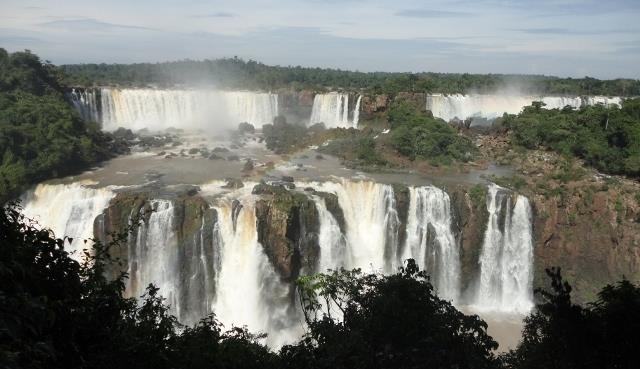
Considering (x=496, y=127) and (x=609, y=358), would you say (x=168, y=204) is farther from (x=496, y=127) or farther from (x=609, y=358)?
(x=496, y=127)

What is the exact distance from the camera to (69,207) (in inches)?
835

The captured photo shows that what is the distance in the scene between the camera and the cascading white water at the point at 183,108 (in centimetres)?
3866

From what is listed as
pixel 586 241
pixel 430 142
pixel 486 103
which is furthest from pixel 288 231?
pixel 486 103

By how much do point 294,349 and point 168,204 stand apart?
1244 centimetres

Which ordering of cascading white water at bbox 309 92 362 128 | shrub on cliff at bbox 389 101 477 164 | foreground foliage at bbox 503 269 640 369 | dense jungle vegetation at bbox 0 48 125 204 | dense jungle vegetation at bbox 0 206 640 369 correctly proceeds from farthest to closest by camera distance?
cascading white water at bbox 309 92 362 128 → shrub on cliff at bbox 389 101 477 164 → dense jungle vegetation at bbox 0 48 125 204 → foreground foliage at bbox 503 269 640 369 → dense jungle vegetation at bbox 0 206 640 369

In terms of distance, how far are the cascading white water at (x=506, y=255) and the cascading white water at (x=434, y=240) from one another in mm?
1438

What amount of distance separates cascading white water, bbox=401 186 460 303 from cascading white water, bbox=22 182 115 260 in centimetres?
1293

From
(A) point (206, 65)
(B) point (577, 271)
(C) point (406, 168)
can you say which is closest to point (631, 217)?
(B) point (577, 271)

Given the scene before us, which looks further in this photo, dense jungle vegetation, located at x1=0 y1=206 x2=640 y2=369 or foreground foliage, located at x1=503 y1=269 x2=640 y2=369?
foreground foliage, located at x1=503 y1=269 x2=640 y2=369

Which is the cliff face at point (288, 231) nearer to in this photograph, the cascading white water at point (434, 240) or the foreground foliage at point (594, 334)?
the cascading white water at point (434, 240)

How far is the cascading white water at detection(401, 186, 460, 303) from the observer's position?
897 inches

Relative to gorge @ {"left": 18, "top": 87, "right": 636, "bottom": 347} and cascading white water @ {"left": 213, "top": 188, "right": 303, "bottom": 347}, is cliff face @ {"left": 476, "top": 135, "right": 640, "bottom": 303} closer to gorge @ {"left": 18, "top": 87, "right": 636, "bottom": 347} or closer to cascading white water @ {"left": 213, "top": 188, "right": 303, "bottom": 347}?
gorge @ {"left": 18, "top": 87, "right": 636, "bottom": 347}

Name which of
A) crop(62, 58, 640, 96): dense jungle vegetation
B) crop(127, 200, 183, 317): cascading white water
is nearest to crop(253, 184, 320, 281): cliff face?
crop(127, 200, 183, 317): cascading white water

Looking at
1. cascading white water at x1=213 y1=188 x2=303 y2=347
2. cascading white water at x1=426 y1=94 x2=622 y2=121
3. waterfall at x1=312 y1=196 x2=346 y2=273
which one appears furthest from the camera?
cascading white water at x1=426 y1=94 x2=622 y2=121
